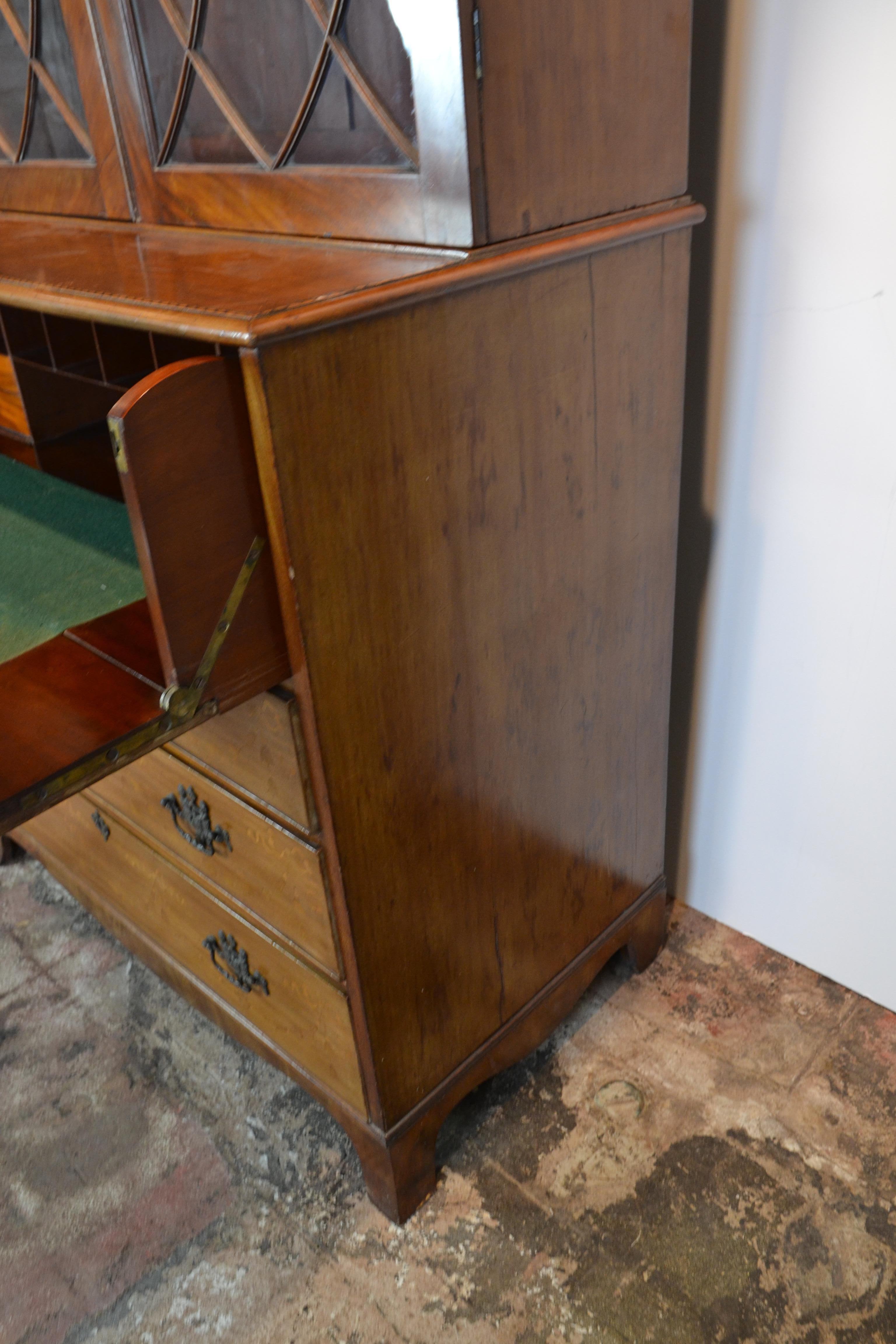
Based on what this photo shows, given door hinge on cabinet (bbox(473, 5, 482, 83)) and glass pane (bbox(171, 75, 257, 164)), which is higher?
door hinge on cabinet (bbox(473, 5, 482, 83))

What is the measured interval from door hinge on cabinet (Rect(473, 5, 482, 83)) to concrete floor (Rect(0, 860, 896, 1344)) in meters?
1.30

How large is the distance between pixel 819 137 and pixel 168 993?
1574mm

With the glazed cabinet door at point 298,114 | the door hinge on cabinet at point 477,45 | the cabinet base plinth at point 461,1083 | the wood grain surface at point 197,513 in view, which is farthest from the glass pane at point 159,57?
the cabinet base plinth at point 461,1083

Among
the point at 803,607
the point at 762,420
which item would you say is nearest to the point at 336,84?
the point at 762,420

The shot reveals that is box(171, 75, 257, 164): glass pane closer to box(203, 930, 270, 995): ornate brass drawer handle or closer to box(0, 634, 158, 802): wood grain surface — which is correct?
box(0, 634, 158, 802): wood grain surface

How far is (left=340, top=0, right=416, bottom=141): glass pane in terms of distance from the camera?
0.93 metres

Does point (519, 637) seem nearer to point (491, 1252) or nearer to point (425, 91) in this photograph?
point (425, 91)

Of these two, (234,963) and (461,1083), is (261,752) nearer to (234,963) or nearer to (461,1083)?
(234,963)

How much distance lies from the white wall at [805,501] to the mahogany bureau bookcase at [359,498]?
0.14 m

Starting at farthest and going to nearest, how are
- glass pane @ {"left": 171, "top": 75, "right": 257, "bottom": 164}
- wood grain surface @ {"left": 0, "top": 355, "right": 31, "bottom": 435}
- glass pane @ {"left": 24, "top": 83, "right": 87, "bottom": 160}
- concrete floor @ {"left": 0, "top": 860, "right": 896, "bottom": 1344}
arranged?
wood grain surface @ {"left": 0, "top": 355, "right": 31, "bottom": 435}
glass pane @ {"left": 24, "top": 83, "right": 87, "bottom": 160}
concrete floor @ {"left": 0, "top": 860, "right": 896, "bottom": 1344}
glass pane @ {"left": 171, "top": 75, "right": 257, "bottom": 164}

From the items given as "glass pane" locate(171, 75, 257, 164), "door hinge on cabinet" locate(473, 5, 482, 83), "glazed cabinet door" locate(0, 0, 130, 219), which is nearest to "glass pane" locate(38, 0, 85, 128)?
"glazed cabinet door" locate(0, 0, 130, 219)

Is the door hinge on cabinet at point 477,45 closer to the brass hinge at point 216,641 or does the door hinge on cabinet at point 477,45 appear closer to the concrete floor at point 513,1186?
the brass hinge at point 216,641

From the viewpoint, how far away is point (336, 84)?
1.01 metres

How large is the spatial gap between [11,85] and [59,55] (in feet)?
0.53
